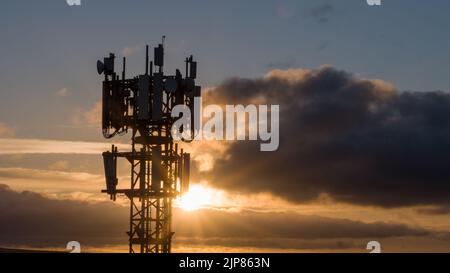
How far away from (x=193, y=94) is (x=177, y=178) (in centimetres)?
754

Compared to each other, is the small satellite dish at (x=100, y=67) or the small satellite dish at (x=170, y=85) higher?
the small satellite dish at (x=100, y=67)

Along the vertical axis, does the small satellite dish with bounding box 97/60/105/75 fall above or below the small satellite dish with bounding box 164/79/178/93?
above

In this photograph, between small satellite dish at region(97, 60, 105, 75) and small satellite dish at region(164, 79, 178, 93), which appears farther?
small satellite dish at region(97, 60, 105, 75)

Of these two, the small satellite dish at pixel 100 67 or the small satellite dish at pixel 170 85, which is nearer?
the small satellite dish at pixel 170 85

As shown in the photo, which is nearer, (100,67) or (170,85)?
(170,85)

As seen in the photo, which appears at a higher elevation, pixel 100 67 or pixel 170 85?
pixel 100 67
